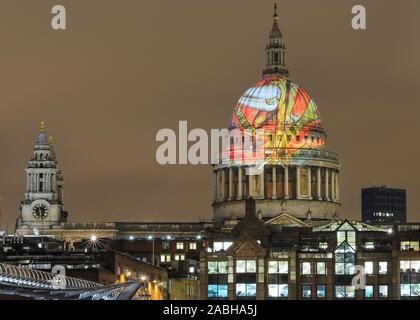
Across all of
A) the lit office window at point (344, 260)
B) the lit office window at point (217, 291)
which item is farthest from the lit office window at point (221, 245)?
the lit office window at point (344, 260)

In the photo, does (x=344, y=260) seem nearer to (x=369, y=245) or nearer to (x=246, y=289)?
(x=369, y=245)

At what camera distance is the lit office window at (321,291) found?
566ft

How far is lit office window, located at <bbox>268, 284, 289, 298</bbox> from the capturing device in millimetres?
174125

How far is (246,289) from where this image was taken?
17488 centimetres

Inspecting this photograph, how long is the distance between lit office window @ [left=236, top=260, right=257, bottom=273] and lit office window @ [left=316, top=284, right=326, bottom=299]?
23.6ft

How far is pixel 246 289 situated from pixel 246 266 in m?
4.12

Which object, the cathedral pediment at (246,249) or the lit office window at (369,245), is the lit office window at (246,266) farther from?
the lit office window at (369,245)

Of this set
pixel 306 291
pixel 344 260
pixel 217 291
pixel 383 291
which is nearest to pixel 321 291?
pixel 306 291

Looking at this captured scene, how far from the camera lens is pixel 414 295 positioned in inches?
6673
